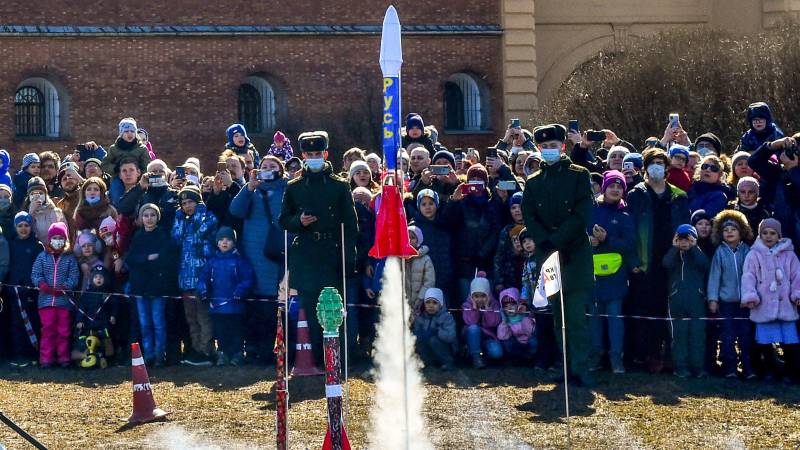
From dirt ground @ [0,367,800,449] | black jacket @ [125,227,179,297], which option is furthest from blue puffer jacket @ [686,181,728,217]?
black jacket @ [125,227,179,297]

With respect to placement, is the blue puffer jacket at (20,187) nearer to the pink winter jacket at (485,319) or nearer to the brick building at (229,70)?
the pink winter jacket at (485,319)

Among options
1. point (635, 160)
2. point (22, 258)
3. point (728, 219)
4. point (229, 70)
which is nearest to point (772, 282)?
point (728, 219)

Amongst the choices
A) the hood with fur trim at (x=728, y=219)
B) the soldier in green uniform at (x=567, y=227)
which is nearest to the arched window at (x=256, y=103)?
the hood with fur trim at (x=728, y=219)

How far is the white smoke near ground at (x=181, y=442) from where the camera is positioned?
1230 centimetres

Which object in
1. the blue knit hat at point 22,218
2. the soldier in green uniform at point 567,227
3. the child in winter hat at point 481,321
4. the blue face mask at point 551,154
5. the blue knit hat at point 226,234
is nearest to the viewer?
the soldier in green uniform at point 567,227

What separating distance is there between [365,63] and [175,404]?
74.7 feet

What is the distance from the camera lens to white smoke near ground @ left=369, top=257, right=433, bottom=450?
40.4 feet

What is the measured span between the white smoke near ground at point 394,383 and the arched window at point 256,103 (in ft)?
69.2

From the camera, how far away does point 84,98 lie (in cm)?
3494

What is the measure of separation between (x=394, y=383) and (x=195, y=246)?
3.95m

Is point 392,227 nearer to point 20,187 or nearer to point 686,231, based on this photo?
point 686,231

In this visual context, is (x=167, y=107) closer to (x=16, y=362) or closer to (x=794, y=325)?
(x=16, y=362)

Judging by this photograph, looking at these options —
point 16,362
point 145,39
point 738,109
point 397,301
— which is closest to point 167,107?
point 145,39

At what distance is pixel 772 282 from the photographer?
49.9ft
